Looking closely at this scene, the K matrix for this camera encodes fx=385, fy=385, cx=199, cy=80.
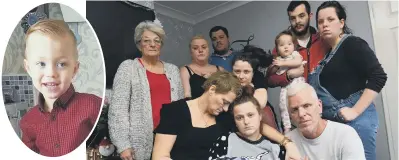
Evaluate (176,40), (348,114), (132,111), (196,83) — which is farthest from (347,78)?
(132,111)

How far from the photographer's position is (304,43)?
150cm

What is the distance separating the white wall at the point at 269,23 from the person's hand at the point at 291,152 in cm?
17

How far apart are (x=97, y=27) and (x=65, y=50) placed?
0.70 feet

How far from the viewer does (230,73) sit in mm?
1500

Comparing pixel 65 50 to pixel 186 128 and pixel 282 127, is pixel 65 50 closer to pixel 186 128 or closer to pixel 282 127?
pixel 186 128

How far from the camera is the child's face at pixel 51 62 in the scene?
1243 mm

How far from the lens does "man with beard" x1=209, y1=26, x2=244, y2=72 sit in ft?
Result: 5.16

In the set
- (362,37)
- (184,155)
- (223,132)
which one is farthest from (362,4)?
A: (184,155)

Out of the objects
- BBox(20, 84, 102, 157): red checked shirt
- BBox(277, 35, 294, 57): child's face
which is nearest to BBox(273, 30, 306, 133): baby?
BBox(277, 35, 294, 57): child's face

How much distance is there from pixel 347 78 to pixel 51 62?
1.05 m

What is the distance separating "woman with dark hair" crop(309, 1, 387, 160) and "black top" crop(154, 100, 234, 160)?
0.39 meters

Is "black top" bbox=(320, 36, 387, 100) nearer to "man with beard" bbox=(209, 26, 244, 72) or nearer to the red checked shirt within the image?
"man with beard" bbox=(209, 26, 244, 72)

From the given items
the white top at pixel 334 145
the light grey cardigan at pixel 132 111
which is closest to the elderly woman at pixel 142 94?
the light grey cardigan at pixel 132 111

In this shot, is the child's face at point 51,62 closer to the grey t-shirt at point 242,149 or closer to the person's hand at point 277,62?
the grey t-shirt at point 242,149
